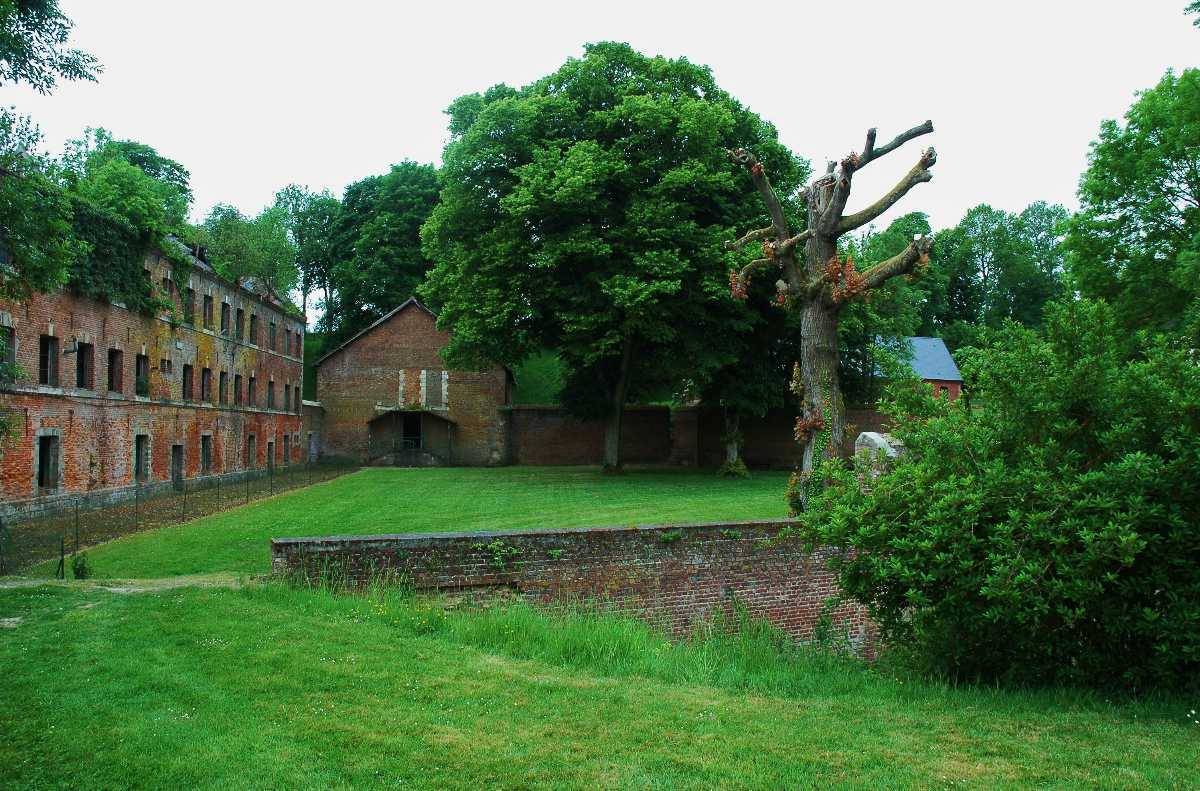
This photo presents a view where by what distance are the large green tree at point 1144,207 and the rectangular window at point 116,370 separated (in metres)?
28.6

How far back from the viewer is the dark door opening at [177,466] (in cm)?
3061

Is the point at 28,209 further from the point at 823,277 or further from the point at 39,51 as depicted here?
the point at 823,277

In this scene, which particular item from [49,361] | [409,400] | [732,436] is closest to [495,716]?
[49,361]

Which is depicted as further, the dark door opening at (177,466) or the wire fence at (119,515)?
the dark door opening at (177,466)

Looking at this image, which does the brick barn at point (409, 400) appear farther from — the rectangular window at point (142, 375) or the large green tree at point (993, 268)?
the large green tree at point (993, 268)

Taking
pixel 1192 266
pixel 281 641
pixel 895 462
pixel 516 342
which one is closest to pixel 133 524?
pixel 516 342

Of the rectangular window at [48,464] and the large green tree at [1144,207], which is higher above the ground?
the large green tree at [1144,207]

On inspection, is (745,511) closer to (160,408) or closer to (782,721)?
(782,721)

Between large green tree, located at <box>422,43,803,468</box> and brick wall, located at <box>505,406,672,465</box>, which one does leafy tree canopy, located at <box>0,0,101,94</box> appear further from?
brick wall, located at <box>505,406,672,465</box>

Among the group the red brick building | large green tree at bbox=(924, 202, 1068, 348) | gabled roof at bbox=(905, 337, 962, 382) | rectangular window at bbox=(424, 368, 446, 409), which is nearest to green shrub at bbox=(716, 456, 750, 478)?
rectangular window at bbox=(424, 368, 446, 409)

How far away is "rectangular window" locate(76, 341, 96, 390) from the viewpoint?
2503cm

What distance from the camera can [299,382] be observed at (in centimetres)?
4562

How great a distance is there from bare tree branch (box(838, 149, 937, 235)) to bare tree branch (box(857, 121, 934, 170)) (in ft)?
1.05

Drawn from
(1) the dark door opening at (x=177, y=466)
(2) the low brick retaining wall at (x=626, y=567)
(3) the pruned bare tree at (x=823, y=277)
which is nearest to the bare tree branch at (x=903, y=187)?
(3) the pruned bare tree at (x=823, y=277)
